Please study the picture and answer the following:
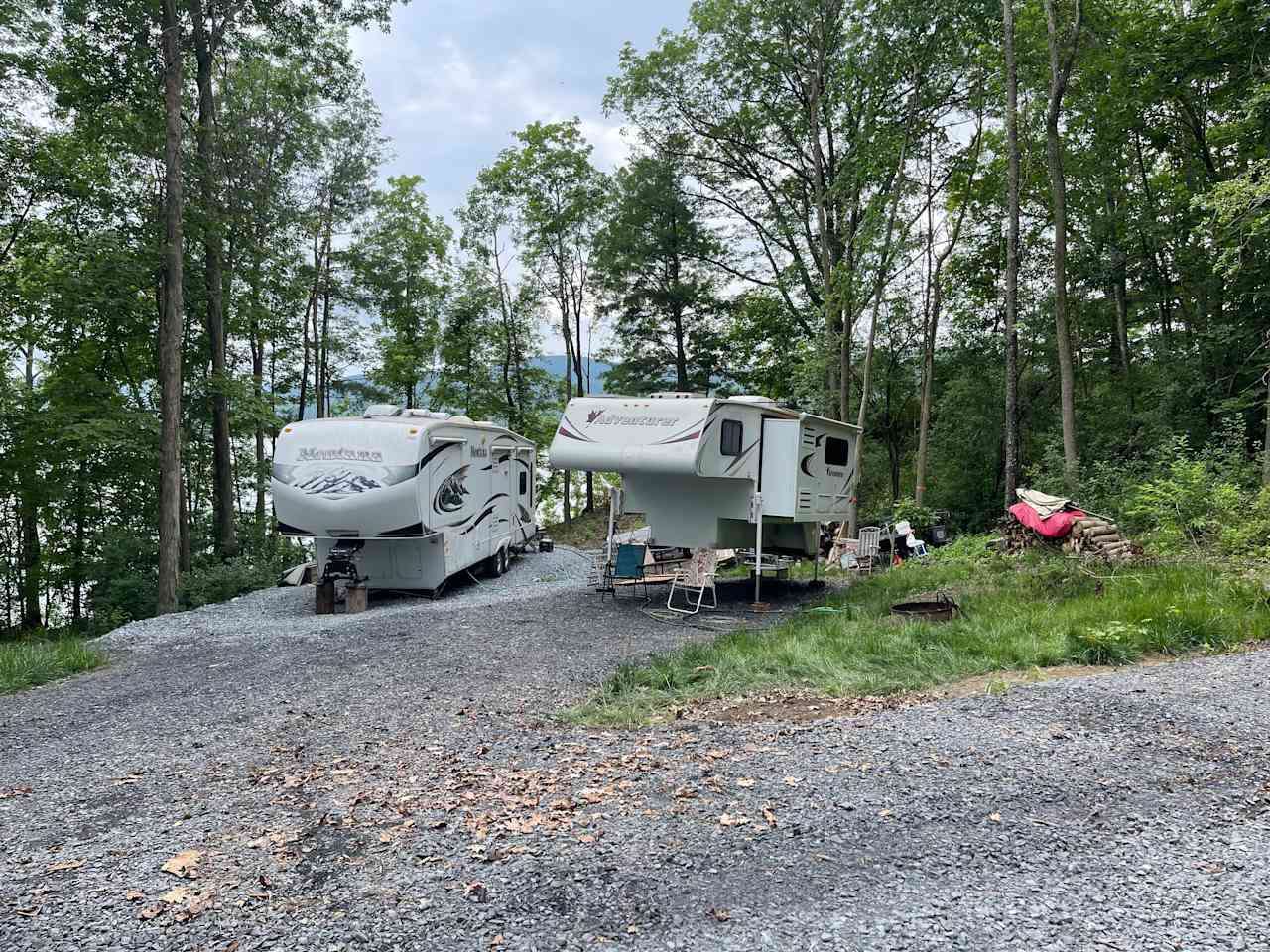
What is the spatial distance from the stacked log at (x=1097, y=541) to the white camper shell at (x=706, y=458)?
335 centimetres

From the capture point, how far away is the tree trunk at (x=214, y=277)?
13797mm

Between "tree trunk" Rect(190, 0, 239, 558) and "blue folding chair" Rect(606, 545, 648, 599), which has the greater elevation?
"tree trunk" Rect(190, 0, 239, 558)

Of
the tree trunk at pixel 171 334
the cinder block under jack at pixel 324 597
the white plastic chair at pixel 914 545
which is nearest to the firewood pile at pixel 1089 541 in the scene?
the white plastic chair at pixel 914 545

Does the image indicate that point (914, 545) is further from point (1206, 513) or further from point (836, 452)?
point (1206, 513)

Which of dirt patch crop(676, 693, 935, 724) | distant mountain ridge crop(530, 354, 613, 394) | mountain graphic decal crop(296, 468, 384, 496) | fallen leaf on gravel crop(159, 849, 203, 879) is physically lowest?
fallen leaf on gravel crop(159, 849, 203, 879)

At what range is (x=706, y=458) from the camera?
9.75 metres

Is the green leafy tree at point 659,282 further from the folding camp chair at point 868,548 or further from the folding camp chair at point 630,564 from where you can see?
the folding camp chair at point 630,564

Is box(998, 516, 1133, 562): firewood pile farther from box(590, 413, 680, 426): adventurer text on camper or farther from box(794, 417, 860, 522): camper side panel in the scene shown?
box(590, 413, 680, 426): adventurer text on camper

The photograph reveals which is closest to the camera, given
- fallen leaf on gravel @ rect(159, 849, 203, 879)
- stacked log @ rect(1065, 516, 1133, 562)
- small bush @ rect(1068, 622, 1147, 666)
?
fallen leaf on gravel @ rect(159, 849, 203, 879)

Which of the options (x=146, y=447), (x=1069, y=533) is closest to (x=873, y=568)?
(x=1069, y=533)

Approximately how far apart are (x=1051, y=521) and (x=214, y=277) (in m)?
16.8

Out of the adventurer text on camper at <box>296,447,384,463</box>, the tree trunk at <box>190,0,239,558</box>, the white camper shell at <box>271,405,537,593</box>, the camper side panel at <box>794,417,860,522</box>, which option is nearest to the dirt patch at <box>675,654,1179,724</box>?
the camper side panel at <box>794,417,860,522</box>

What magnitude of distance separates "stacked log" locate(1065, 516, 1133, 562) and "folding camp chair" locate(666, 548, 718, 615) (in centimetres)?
471

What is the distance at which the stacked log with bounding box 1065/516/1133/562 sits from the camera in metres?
8.87
